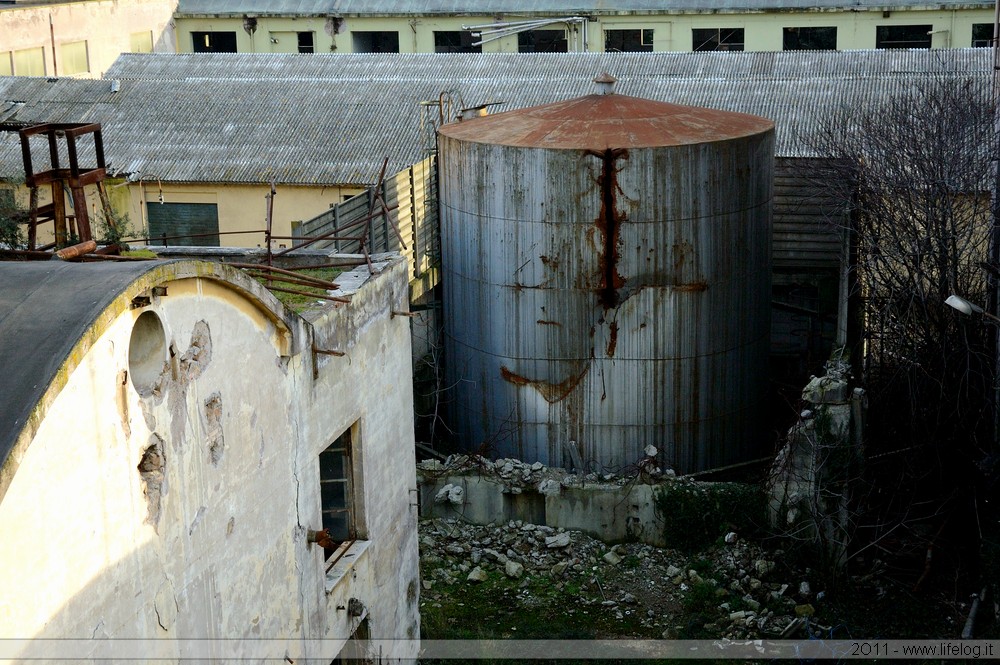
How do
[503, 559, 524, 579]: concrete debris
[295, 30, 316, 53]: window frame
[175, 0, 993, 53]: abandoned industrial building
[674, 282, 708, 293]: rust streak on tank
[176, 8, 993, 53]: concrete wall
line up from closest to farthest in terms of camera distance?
[503, 559, 524, 579]: concrete debris
[674, 282, 708, 293]: rust streak on tank
[176, 8, 993, 53]: concrete wall
[175, 0, 993, 53]: abandoned industrial building
[295, 30, 316, 53]: window frame

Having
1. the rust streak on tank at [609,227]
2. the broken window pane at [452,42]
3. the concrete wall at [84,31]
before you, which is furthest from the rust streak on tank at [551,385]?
the broken window pane at [452,42]

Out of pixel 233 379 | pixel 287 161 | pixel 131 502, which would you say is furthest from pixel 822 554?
pixel 287 161

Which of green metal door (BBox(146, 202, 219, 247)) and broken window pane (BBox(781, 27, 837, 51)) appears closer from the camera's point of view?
green metal door (BBox(146, 202, 219, 247))

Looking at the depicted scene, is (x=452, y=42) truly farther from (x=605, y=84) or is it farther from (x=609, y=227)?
(x=609, y=227)

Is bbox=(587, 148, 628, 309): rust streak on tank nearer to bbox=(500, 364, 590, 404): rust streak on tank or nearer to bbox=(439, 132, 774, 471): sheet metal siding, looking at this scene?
bbox=(439, 132, 774, 471): sheet metal siding

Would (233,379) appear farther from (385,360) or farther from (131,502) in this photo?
(385,360)

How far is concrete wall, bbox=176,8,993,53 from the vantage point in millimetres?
34250

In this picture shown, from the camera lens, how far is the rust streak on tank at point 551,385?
16.1m

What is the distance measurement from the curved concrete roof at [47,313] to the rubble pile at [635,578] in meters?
7.69

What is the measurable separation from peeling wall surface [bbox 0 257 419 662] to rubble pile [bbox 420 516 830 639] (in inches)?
116

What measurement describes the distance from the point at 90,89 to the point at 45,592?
2208 centimetres

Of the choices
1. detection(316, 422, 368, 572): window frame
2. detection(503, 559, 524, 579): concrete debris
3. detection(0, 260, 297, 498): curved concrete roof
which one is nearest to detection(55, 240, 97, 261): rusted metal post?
detection(0, 260, 297, 498): curved concrete roof

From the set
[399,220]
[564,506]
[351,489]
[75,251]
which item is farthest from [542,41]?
[75,251]

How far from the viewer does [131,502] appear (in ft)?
24.5
